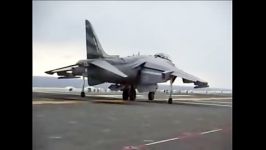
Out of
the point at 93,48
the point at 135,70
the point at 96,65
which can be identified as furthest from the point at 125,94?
the point at 93,48

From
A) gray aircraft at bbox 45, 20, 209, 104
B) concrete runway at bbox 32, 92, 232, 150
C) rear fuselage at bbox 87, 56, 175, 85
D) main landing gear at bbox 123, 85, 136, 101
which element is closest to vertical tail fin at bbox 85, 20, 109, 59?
gray aircraft at bbox 45, 20, 209, 104

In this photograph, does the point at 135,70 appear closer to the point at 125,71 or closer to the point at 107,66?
the point at 125,71

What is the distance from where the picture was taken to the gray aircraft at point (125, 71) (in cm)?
1356

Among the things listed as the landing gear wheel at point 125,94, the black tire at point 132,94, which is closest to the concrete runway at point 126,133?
the black tire at point 132,94

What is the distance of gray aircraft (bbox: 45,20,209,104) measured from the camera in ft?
44.5

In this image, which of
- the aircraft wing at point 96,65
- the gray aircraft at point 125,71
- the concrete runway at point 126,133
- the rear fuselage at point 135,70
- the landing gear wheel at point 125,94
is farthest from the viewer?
the landing gear wheel at point 125,94

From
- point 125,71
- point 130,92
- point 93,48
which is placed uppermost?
point 93,48

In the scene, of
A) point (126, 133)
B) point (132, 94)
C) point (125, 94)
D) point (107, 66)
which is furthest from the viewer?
point (125, 94)

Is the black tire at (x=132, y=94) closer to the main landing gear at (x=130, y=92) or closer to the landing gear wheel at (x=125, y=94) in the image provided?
the main landing gear at (x=130, y=92)

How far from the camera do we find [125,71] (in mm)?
15148

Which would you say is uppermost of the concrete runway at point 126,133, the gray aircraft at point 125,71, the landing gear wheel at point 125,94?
the gray aircraft at point 125,71

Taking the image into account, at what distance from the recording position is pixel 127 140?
20.6ft

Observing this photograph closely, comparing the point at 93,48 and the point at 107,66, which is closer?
the point at 93,48

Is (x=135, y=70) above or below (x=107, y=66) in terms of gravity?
below
